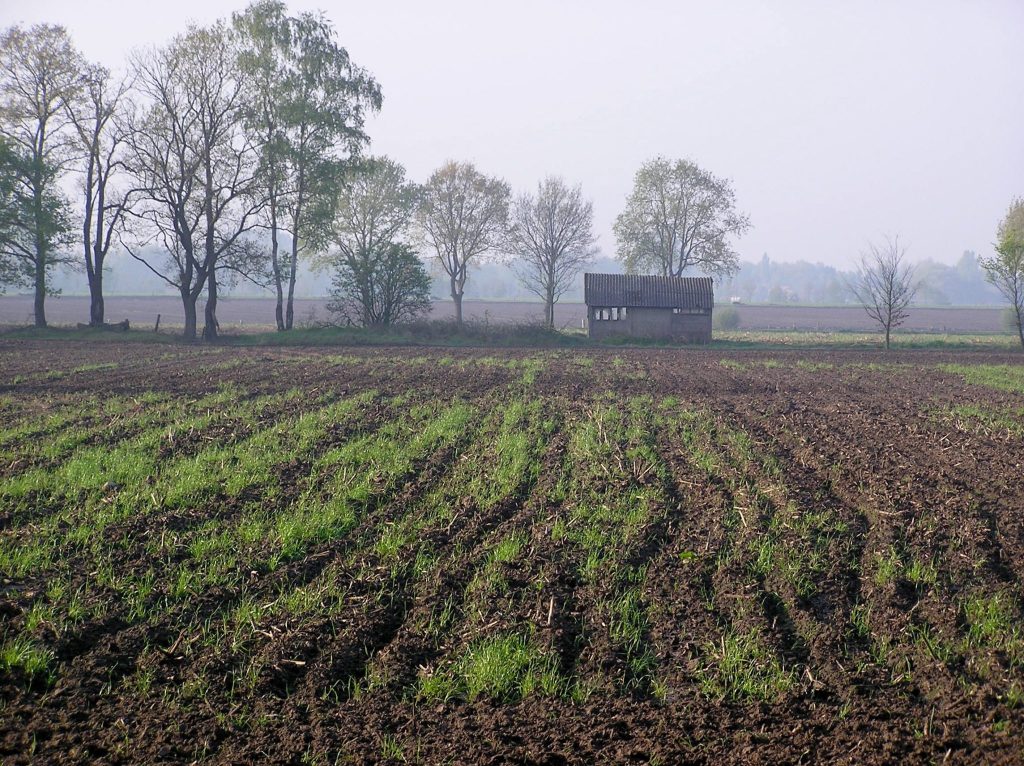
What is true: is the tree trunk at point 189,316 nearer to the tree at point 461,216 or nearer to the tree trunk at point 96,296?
the tree trunk at point 96,296

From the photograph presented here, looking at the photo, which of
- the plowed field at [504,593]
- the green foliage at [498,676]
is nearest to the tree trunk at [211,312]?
the plowed field at [504,593]

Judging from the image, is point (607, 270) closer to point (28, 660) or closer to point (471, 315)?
point (471, 315)

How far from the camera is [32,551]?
7.41m

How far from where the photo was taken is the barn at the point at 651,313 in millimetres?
47406

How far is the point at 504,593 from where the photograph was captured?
6.79 m

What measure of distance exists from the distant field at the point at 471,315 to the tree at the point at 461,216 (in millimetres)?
5652

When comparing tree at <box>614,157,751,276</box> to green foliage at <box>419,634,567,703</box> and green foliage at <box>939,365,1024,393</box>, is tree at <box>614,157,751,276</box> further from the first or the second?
green foliage at <box>419,634,567,703</box>

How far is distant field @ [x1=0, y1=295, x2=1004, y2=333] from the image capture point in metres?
69.7

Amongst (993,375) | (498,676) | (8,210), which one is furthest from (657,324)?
(498,676)

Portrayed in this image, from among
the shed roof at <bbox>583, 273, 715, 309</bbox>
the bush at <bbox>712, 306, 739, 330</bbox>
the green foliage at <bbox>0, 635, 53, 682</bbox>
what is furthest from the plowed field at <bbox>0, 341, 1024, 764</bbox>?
the bush at <bbox>712, 306, 739, 330</bbox>

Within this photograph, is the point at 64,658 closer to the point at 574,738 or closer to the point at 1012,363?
the point at 574,738

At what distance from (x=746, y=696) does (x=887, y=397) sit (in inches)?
675

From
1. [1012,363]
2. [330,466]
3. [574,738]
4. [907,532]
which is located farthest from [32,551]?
A: [1012,363]

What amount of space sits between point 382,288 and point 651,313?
1677cm
